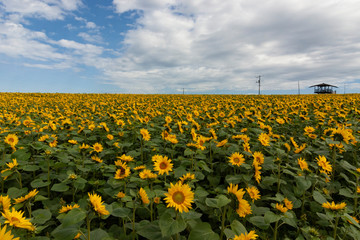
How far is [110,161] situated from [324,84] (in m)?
61.5

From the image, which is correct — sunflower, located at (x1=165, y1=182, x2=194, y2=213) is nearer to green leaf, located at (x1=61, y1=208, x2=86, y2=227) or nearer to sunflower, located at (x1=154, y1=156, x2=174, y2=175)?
green leaf, located at (x1=61, y1=208, x2=86, y2=227)

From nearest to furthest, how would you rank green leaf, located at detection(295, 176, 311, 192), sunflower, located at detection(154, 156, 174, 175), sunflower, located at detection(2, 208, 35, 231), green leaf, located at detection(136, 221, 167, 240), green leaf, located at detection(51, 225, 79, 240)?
sunflower, located at detection(2, 208, 35, 231) → green leaf, located at detection(51, 225, 79, 240) → green leaf, located at detection(136, 221, 167, 240) → green leaf, located at detection(295, 176, 311, 192) → sunflower, located at detection(154, 156, 174, 175)

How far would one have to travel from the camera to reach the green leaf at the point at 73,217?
143cm

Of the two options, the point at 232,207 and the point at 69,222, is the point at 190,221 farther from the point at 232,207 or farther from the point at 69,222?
the point at 69,222

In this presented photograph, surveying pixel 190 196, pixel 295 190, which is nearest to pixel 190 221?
pixel 190 196

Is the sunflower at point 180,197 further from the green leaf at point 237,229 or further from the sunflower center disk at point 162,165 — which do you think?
the sunflower center disk at point 162,165

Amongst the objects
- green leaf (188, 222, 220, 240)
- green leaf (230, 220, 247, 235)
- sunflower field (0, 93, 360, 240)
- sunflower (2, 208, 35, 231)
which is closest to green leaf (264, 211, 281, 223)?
sunflower field (0, 93, 360, 240)

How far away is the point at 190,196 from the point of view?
1.73 meters

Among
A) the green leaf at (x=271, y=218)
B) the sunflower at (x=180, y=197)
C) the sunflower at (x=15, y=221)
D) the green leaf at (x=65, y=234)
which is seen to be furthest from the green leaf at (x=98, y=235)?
the green leaf at (x=271, y=218)

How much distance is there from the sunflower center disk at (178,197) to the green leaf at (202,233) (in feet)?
0.80

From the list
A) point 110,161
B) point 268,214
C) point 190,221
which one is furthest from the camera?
point 110,161

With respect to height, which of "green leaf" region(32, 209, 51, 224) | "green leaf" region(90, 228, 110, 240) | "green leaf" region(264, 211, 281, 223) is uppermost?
"green leaf" region(32, 209, 51, 224)

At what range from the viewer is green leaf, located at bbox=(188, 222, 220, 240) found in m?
1.55

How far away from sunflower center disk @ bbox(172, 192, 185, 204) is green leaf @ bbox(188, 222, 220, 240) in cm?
24
